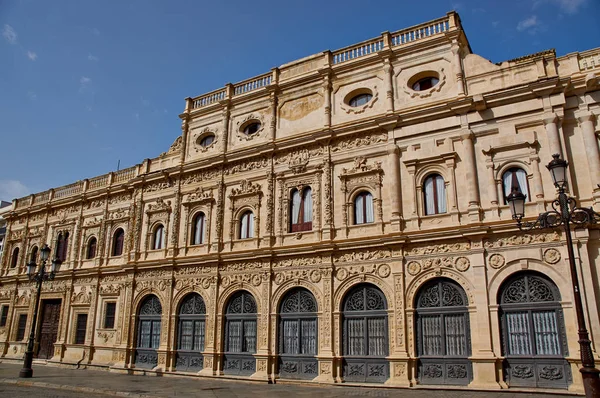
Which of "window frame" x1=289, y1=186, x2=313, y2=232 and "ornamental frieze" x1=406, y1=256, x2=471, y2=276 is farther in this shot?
"window frame" x1=289, y1=186, x2=313, y2=232

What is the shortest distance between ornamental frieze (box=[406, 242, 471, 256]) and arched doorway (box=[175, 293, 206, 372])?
29.8 ft

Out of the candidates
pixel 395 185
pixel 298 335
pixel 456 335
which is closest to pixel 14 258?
pixel 298 335

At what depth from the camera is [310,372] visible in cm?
1597

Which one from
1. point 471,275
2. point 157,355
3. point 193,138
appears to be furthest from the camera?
point 193,138

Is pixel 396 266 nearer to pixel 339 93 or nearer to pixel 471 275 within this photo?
pixel 471 275

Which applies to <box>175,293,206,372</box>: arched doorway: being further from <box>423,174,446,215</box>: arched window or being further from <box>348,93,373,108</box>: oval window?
<box>348,93,373,108</box>: oval window

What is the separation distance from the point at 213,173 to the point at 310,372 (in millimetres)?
9588

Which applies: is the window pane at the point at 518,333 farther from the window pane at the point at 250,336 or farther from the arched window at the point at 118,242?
the arched window at the point at 118,242

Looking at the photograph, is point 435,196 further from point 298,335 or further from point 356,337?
point 298,335

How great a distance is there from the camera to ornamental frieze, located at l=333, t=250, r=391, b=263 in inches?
617

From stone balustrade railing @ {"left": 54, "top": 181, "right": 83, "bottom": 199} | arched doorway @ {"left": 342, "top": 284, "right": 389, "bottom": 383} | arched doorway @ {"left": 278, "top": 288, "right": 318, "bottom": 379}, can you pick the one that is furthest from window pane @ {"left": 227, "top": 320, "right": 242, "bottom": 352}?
stone balustrade railing @ {"left": 54, "top": 181, "right": 83, "bottom": 199}

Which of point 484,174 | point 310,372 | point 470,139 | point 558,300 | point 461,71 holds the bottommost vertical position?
point 310,372

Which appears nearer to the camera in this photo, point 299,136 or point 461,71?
point 461,71

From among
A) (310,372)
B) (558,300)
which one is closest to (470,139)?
(558,300)
